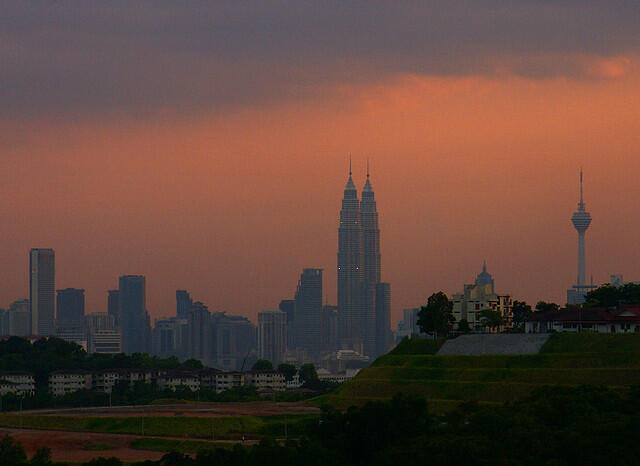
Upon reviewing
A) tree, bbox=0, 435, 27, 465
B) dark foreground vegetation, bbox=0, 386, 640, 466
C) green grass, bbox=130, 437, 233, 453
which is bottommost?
green grass, bbox=130, 437, 233, 453

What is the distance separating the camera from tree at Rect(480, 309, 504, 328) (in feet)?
537

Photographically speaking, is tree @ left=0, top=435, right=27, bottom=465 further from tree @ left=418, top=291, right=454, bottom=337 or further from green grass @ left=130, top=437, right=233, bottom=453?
tree @ left=418, top=291, right=454, bottom=337

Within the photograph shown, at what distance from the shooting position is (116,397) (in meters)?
196

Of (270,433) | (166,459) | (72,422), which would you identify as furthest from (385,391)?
(166,459)

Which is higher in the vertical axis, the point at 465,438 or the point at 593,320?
the point at 593,320

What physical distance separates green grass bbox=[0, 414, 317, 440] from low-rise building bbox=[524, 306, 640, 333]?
3765 centimetres

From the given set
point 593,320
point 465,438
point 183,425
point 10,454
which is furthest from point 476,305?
point 465,438

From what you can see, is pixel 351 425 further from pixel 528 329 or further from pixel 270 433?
pixel 528 329

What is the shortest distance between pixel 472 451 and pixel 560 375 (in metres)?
68.2

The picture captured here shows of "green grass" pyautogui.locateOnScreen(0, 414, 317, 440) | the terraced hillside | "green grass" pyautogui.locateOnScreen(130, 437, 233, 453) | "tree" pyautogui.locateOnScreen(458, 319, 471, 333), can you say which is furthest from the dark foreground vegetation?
"tree" pyautogui.locateOnScreen(458, 319, 471, 333)

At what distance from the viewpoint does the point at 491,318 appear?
163750 mm

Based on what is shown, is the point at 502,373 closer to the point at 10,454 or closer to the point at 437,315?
Answer: the point at 437,315

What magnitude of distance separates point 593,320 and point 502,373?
21808mm

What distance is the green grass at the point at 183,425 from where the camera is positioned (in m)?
126
